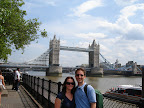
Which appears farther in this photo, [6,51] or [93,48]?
[93,48]

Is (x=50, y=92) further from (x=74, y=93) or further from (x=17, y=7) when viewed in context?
(x=17, y=7)

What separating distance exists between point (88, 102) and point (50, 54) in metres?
86.4

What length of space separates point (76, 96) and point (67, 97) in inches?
5.1

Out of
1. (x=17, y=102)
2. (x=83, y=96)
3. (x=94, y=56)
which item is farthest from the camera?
(x=94, y=56)

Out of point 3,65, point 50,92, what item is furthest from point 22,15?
point 3,65

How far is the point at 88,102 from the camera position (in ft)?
8.16

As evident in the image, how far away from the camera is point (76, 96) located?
256 cm

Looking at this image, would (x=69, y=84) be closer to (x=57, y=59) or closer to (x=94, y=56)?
(x=57, y=59)

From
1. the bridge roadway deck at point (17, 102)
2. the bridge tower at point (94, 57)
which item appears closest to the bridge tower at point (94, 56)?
the bridge tower at point (94, 57)

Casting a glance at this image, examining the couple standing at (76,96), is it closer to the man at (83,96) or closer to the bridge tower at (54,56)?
the man at (83,96)

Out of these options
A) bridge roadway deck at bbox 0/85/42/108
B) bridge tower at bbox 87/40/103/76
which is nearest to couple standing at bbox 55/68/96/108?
bridge roadway deck at bbox 0/85/42/108

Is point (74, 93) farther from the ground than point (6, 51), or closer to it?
closer to it

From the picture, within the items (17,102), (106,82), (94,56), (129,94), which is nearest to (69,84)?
(17,102)

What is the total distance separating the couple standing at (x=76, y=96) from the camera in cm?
243
